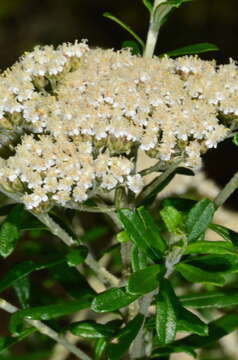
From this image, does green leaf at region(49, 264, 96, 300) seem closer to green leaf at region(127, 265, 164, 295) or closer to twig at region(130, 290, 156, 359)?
twig at region(130, 290, 156, 359)

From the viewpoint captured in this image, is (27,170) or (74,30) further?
(74,30)

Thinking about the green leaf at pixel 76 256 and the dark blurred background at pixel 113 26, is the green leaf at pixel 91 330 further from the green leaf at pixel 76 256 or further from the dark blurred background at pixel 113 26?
the dark blurred background at pixel 113 26

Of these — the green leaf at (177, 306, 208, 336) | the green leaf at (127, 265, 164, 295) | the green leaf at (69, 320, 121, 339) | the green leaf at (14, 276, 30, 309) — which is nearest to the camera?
the green leaf at (127, 265, 164, 295)

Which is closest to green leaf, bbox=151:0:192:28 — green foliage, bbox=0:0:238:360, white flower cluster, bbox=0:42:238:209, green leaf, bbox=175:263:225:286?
green foliage, bbox=0:0:238:360

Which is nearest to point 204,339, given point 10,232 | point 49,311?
point 49,311

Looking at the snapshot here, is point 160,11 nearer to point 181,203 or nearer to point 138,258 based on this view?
point 181,203

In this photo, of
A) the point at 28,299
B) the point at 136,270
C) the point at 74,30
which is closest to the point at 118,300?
the point at 136,270

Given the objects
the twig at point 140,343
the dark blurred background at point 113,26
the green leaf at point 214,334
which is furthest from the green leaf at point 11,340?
the dark blurred background at point 113,26

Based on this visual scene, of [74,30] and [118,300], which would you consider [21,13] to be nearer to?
[74,30]
